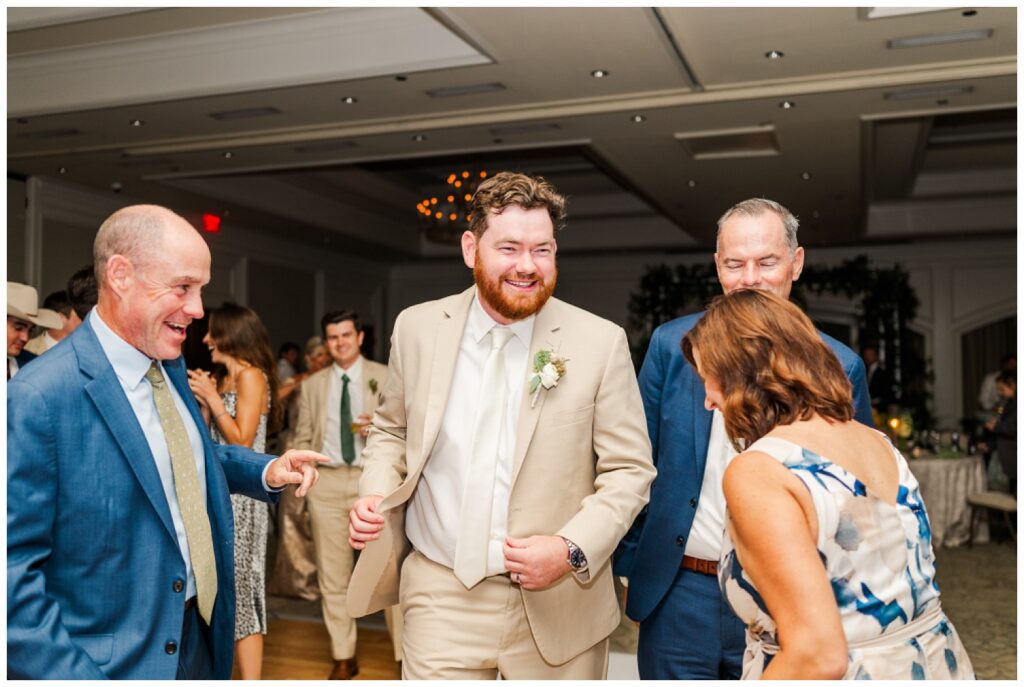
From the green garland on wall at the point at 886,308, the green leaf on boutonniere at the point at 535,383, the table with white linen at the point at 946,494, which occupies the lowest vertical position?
the table with white linen at the point at 946,494

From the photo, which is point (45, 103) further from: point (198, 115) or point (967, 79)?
point (967, 79)

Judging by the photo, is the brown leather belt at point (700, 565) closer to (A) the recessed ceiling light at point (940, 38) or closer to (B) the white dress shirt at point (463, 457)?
(B) the white dress shirt at point (463, 457)

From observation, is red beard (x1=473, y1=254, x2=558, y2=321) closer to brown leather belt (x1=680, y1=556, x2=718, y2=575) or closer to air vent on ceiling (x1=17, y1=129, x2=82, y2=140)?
brown leather belt (x1=680, y1=556, x2=718, y2=575)

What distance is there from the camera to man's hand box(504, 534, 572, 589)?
1.99 meters

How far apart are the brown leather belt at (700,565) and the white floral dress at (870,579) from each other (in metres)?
0.71

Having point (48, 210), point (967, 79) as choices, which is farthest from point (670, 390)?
point (48, 210)

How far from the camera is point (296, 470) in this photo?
211 centimetres

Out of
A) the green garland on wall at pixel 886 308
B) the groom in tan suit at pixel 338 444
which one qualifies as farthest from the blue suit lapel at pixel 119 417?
the green garland on wall at pixel 886 308

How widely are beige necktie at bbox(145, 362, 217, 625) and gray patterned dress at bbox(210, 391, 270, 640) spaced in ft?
7.01

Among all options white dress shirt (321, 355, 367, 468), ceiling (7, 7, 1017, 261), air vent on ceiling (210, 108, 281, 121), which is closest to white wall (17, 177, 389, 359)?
ceiling (7, 7, 1017, 261)

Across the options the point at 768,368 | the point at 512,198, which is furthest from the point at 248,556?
the point at 768,368

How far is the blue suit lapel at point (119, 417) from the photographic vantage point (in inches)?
68.3

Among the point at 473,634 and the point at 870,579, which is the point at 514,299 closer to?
the point at 473,634

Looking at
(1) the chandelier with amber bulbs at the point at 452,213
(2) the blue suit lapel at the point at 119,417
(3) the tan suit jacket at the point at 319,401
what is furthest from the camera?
(1) the chandelier with amber bulbs at the point at 452,213
